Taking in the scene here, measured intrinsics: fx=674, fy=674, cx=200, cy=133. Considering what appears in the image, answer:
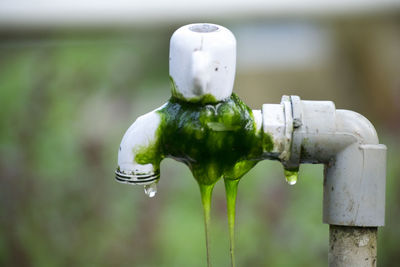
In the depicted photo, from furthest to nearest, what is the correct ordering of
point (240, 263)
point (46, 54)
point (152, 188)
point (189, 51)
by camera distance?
point (46, 54) → point (240, 263) → point (152, 188) → point (189, 51)

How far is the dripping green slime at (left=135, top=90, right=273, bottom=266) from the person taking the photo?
44.0 inches

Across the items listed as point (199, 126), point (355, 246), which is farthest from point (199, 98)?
point (355, 246)

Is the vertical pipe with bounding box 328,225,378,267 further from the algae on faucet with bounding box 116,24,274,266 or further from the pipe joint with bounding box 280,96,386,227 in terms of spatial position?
the algae on faucet with bounding box 116,24,274,266

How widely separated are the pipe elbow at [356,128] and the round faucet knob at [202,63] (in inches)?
7.7

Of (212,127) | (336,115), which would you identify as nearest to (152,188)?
(212,127)

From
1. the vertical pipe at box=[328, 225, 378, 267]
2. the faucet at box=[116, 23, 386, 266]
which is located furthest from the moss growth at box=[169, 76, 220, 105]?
the vertical pipe at box=[328, 225, 378, 267]

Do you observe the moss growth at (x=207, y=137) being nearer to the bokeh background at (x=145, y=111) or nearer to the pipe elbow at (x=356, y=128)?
the pipe elbow at (x=356, y=128)

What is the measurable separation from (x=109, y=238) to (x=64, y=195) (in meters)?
0.25

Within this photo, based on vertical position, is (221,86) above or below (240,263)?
above

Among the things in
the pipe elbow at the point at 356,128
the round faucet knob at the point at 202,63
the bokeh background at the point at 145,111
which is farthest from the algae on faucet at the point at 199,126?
the bokeh background at the point at 145,111

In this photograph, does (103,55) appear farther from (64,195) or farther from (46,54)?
(64,195)

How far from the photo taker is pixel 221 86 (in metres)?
1.11

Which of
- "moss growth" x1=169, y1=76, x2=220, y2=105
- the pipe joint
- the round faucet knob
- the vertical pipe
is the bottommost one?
the vertical pipe

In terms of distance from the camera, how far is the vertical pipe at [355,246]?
3.79 feet
